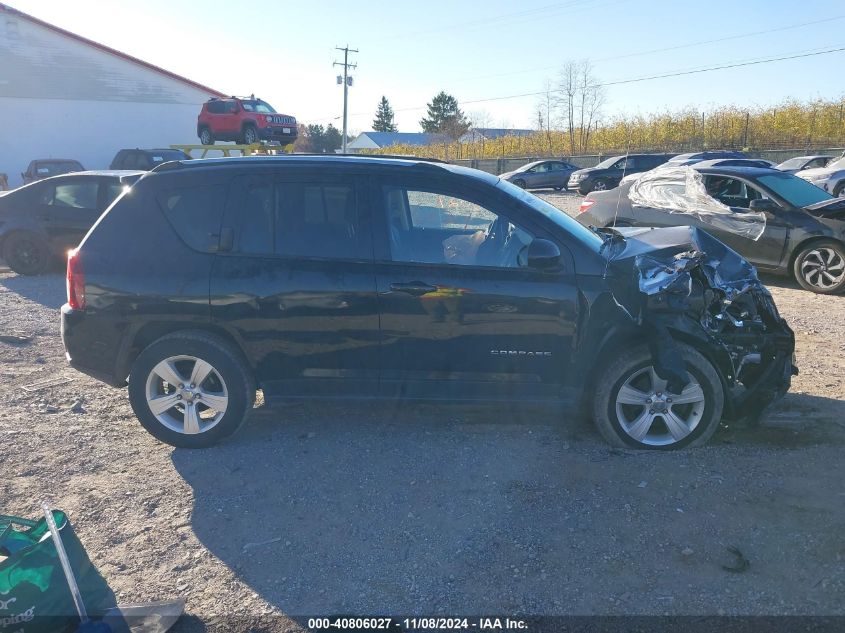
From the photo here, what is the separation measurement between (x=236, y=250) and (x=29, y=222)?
25.6 feet

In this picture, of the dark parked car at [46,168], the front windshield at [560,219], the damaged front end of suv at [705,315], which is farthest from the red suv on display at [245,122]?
the damaged front end of suv at [705,315]

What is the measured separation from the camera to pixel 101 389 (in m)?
5.65

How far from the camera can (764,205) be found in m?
8.94

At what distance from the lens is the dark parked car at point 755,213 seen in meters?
8.55

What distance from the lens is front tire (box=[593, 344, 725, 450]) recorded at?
4.24 metres

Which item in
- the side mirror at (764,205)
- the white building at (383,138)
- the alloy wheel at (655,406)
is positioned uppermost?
the white building at (383,138)

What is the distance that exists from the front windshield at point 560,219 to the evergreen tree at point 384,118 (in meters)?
90.4

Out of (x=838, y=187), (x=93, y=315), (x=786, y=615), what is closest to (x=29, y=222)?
(x=93, y=315)

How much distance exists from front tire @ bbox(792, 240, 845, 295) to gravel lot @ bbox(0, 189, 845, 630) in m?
3.86

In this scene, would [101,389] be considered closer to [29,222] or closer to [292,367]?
[292,367]

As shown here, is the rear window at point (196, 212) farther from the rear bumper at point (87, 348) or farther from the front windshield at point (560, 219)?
the front windshield at point (560, 219)

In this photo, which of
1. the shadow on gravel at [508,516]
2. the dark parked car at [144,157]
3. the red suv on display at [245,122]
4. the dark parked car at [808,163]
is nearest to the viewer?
the shadow on gravel at [508,516]

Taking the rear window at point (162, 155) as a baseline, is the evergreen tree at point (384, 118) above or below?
above

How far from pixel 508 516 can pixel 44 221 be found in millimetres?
9611
